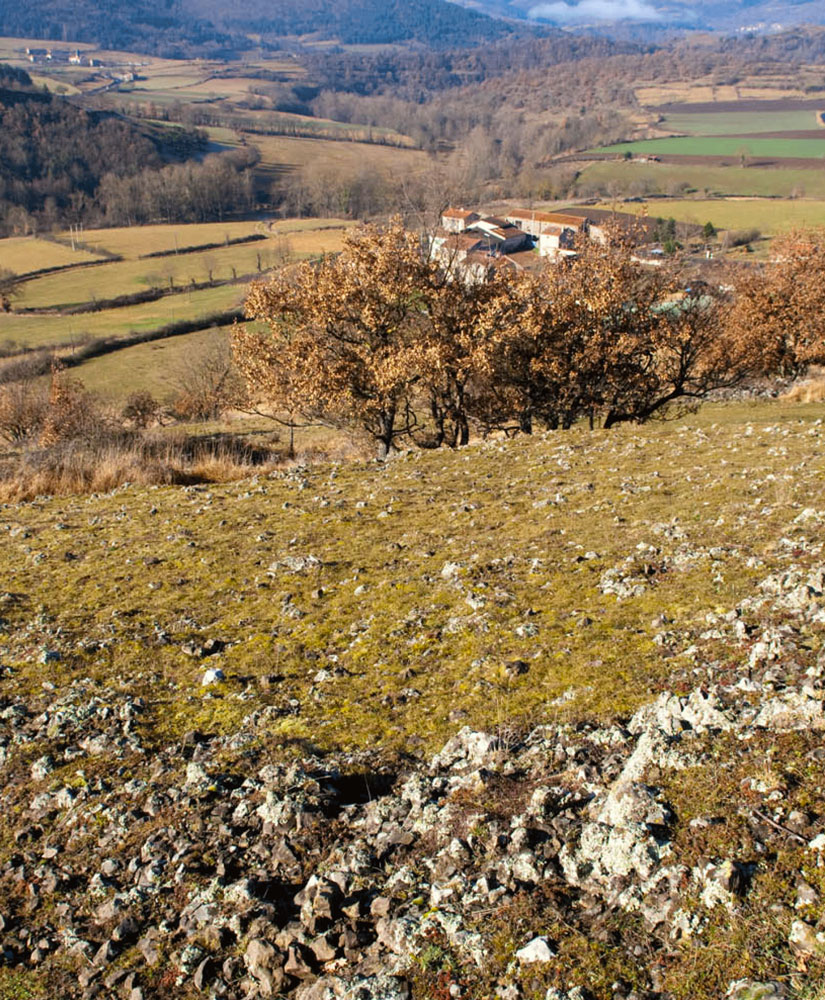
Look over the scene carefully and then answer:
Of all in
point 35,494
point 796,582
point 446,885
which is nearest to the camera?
point 446,885

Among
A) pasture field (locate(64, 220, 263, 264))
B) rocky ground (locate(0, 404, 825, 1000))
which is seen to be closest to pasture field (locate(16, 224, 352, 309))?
pasture field (locate(64, 220, 263, 264))

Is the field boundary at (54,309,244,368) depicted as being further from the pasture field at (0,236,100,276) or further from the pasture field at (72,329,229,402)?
the pasture field at (0,236,100,276)

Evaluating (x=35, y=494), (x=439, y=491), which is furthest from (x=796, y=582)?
(x=35, y=494)

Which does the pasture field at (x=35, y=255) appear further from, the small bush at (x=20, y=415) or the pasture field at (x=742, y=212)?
the pasture field at (x=742, y=212)

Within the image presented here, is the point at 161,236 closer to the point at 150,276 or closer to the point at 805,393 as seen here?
the point at 150,276

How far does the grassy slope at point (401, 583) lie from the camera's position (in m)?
6.76

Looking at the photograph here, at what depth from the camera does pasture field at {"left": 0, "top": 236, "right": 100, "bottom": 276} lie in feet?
498

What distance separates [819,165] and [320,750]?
23395 centimetres

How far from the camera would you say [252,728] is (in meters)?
6.51

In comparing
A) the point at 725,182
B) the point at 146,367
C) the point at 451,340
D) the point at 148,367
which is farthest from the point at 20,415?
the point at 725,182

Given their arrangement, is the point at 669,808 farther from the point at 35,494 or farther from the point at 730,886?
the point at 35,494

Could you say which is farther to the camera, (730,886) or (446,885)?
(446,885)

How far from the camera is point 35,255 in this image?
16112 cm

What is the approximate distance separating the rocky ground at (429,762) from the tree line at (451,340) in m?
11.0
